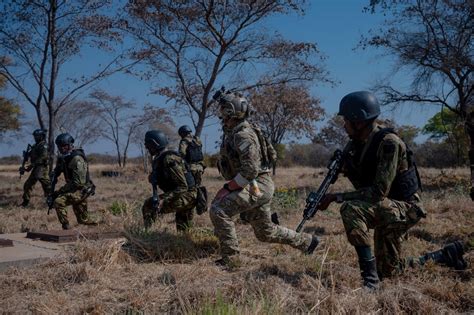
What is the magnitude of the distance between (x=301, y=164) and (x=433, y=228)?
148 ft

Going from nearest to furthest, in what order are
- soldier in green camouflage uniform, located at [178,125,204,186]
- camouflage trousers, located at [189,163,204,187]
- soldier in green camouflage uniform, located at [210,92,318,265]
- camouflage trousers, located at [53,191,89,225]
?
soldier in green camouflage uniform, located at [210,92,318,265] → camouflage trousers, located at [53,191,89,225] → camouflage trousers, located at [189,163,204,187] → soldier in green camouflage uniform, located at [178,125,204,186]

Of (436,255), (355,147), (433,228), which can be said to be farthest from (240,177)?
(433,228)

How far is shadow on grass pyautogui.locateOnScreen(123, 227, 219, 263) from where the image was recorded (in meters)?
5.30

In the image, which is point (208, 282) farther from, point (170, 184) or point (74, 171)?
point (74, 171)

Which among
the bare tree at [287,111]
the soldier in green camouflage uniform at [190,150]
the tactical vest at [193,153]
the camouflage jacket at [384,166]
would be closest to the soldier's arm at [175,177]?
the camouflage jacket at [384,166]

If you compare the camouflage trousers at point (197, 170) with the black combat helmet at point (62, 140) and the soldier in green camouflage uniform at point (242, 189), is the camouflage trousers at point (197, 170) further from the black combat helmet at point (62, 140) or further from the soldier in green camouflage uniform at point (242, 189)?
the soldier in green camouflage uniform at point (242, 189)

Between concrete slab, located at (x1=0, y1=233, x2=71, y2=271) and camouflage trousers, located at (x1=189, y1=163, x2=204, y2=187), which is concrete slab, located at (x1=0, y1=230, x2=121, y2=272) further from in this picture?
camouflage trousers, located at (x1=189, y1=163, x2=204, y2=187)

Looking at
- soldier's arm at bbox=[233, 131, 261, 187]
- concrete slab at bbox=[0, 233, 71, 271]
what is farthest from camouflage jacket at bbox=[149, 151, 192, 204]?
soldier's arm at bbox=[233, 131, 261, 187]

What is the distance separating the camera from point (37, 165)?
12742 millimetres

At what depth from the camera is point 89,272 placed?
14.9 feet

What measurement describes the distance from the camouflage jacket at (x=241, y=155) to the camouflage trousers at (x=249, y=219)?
161 millimetres

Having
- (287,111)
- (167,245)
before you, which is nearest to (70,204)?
(167,245)

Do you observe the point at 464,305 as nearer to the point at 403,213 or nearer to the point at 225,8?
the point at 403,213

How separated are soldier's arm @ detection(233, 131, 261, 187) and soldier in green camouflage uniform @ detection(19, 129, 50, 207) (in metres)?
8.93
